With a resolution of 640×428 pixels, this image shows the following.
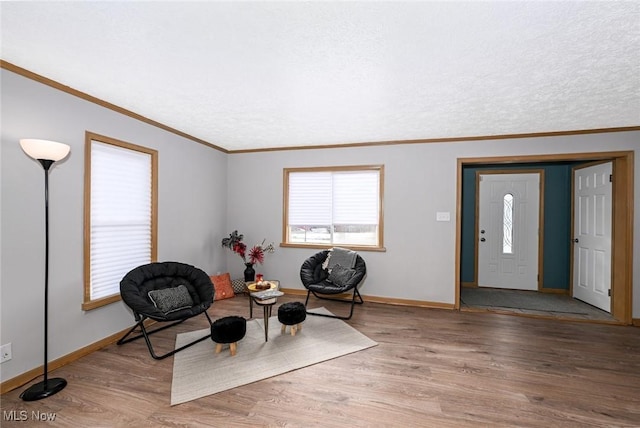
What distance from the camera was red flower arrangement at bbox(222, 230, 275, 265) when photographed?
4.60 meters

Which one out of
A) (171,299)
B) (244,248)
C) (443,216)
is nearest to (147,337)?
(171,299)

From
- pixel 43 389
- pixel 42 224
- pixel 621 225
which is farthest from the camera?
pixel 621 225

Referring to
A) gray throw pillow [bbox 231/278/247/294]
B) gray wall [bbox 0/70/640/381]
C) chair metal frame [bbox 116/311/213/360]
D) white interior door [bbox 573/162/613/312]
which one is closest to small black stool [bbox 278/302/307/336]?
chair metal frame [bbox 116/311/213/360]

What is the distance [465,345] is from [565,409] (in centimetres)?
100

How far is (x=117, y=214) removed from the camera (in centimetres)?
309

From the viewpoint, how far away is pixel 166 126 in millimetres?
3648

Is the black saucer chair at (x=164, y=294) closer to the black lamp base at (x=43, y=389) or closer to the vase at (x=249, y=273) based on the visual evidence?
the black lamp base at (x=43, y=389)

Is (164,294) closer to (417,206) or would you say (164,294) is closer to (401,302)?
(401,302)

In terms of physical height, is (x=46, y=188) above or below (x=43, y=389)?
above

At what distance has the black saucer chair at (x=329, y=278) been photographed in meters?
3.73

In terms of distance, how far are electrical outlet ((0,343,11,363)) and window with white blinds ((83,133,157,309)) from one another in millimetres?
589

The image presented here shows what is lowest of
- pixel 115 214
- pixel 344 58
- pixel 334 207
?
pixel 115 214

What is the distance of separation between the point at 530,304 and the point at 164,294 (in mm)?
5182

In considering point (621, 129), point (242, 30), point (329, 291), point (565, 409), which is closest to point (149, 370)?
point (329, 291)
